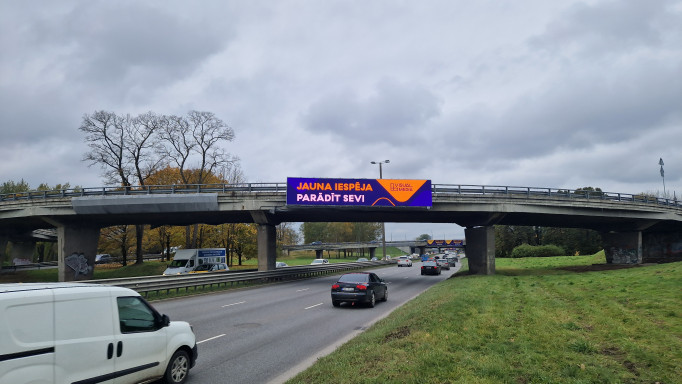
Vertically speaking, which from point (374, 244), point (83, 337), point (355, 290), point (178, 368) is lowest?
point (374, 244)

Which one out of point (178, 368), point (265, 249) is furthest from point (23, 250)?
point (178, 368)

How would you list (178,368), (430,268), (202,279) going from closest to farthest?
(178,368)
(202,279)
(430,268)

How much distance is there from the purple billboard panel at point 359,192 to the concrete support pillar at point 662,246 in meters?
29.8

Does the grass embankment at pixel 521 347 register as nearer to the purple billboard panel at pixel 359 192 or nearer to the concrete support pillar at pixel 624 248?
the purple billboard panel at pixel 359 192

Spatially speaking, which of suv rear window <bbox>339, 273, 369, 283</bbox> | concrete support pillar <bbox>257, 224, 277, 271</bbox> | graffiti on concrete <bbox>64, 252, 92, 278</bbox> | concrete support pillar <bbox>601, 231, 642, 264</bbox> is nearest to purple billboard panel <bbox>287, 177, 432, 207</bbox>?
concrete support pillar <bbox>257, 224, 277, 271</bbox>

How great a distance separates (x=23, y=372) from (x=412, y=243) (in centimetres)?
11529

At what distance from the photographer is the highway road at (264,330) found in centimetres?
812

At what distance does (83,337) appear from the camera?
18.1 ft

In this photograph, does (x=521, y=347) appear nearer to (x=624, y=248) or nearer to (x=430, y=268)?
(x=430, y=268)

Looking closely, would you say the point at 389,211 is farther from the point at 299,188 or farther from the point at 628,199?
the point at 628,199

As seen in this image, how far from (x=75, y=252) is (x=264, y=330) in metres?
30.0

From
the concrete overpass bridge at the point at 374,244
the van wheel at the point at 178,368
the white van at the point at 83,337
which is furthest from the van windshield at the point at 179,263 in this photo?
the concrete overpass bridge at the point at 374,244

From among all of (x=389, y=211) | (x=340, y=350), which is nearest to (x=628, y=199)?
(x=389, y=211)

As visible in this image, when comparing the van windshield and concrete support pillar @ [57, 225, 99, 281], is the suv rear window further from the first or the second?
concrete support pillar @ [57, 225, 99, 281]
